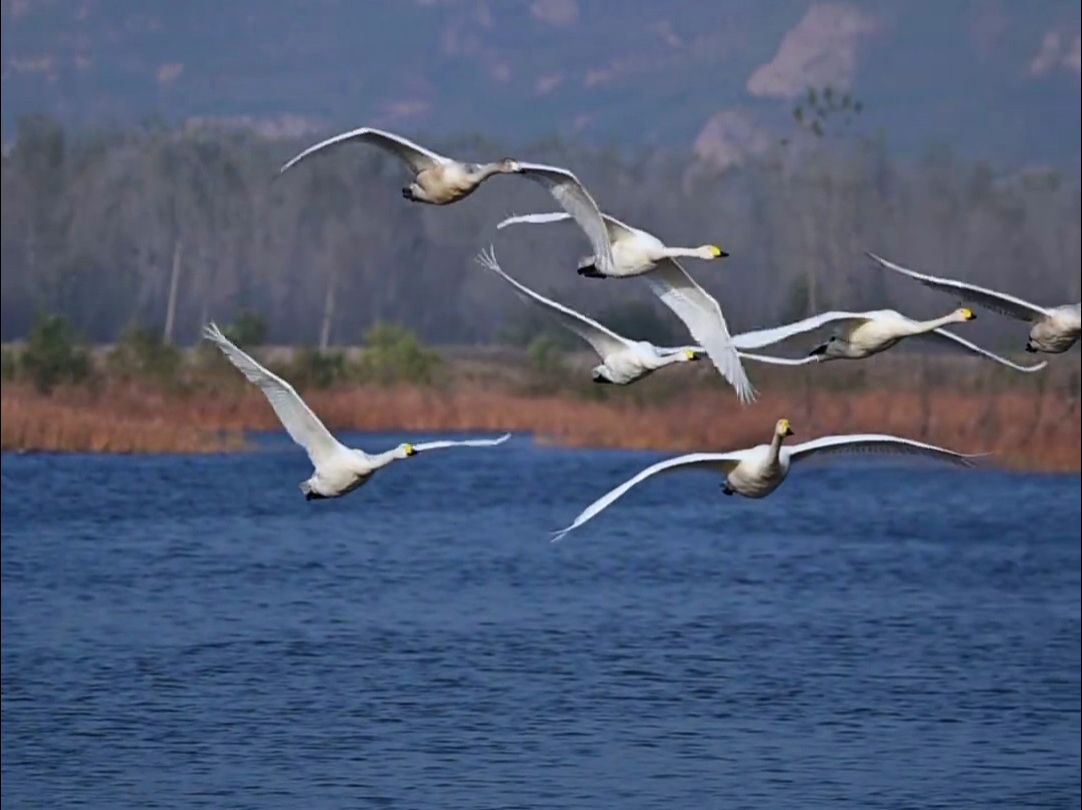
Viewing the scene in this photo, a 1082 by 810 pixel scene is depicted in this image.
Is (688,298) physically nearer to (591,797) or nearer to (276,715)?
(591,797)

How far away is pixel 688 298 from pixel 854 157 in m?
54.5

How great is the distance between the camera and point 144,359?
50.7 meters

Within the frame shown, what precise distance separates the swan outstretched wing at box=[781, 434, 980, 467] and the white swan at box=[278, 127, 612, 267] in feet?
4.21

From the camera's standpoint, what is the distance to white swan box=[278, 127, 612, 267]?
12828 millimetres

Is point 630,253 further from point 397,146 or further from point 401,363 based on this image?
point 401,363

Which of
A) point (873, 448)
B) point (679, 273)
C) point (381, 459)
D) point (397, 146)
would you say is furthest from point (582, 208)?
point (381, 459)

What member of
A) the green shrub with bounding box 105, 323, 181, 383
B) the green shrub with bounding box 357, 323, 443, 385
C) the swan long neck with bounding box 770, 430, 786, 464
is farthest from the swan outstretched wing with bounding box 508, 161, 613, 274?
the green shrub with bounding box 357, 323, 443, 385

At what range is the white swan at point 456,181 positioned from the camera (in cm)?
1283

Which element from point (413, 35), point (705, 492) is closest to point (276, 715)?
point (705, 492)

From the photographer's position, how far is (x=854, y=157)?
67.1 metres

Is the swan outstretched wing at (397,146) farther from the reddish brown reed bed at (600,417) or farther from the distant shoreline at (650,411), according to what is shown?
the reddish brown reed bed at (600,417)

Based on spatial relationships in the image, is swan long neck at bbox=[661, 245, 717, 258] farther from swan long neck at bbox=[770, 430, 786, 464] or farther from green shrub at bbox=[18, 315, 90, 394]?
green shrub at bbox=[18, 315, 90, 394]

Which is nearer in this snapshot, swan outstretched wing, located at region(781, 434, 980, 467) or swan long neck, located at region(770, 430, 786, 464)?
swan outstretched wing, located at region(781, 434, 980, 467)

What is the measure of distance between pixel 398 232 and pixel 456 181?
68.5m
